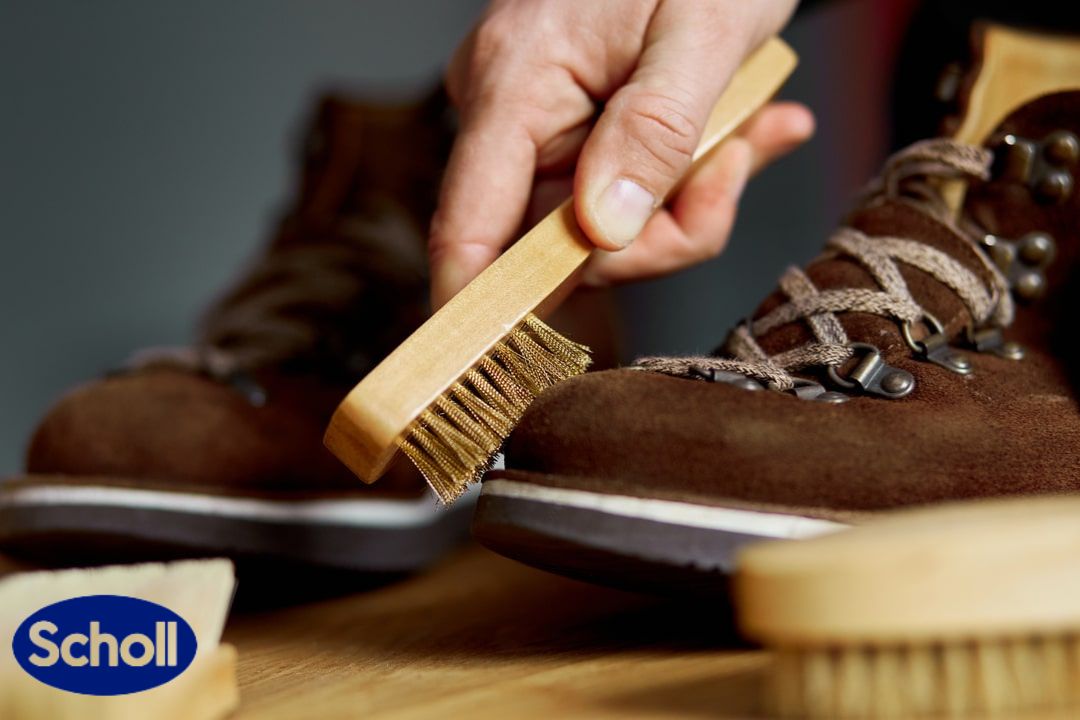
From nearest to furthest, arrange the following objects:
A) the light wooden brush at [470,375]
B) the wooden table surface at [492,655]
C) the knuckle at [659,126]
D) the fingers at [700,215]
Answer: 1. the wooden table surface at [492,655]
2. the light wooden brush at [470,375]
3. the knuckle at [659,126]
4. the fingers at [700,215]

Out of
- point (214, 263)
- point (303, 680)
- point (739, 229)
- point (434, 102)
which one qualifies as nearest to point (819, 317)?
point (303, 680)

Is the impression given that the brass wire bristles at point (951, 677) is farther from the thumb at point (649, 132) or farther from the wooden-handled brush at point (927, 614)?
the thumb at point (649, 132)

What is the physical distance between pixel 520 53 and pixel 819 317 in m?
0.31

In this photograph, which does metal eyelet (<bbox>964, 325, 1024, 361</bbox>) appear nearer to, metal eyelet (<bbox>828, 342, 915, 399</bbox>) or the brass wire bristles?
metal eyelet (<bbox>828, 342, 915, 399</bbox>)

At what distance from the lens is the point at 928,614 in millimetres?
392

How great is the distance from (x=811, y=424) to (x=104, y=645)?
355 mm

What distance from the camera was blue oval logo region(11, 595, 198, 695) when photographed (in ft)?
1.56

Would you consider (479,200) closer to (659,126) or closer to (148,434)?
(659,126)

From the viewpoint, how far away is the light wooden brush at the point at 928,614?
39 cm

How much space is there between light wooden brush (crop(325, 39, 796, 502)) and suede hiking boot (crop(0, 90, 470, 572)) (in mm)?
242

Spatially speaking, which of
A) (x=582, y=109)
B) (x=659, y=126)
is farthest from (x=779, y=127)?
(x=659, y=126)

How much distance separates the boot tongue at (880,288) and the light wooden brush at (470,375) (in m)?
0.13

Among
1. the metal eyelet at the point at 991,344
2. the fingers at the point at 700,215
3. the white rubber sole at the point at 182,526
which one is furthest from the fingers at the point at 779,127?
the white rubber sole at the point at 182,526

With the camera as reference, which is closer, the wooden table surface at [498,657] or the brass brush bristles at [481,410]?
the wooden table surface at [498,657]
